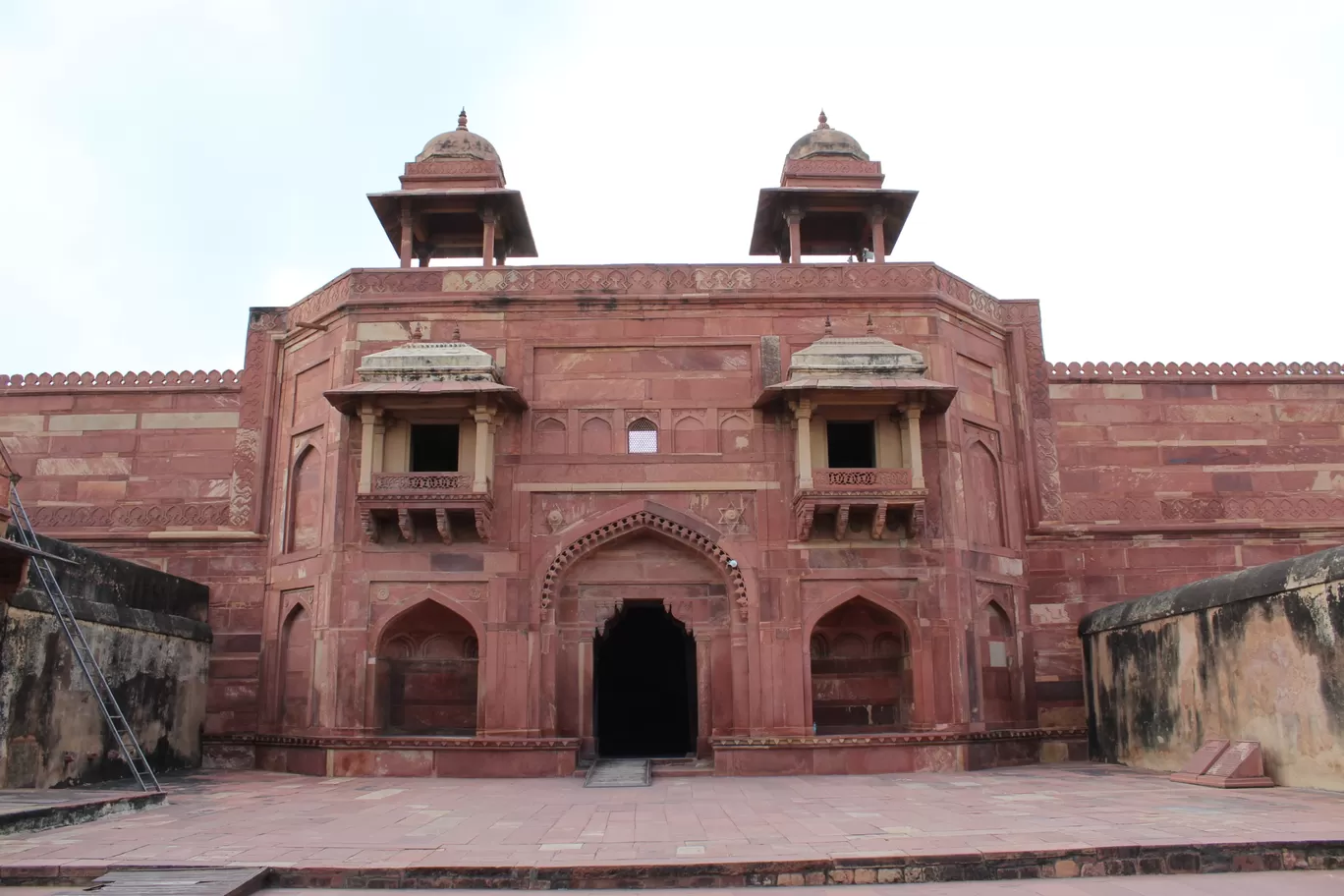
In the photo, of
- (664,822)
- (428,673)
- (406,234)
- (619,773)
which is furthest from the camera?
(406,234)

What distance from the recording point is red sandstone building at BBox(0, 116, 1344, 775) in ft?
42.7

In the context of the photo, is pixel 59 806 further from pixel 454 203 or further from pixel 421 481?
pixel 454 203

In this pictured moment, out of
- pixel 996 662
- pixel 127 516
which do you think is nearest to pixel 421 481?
pixel 127 516

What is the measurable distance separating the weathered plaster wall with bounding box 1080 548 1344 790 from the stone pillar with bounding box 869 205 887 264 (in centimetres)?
560

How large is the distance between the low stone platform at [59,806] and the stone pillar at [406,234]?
25.7 feet

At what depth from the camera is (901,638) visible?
13445 mm

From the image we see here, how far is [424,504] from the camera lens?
12.9 metres

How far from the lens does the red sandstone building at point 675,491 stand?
13.0 metres

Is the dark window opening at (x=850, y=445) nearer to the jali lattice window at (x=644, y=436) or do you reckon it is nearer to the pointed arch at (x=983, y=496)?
the pointed arch at (x=983, y=496)

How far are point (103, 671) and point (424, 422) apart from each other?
4.56 m

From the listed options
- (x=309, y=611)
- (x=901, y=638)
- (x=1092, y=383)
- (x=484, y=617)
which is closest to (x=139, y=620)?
(x=309, y=611)

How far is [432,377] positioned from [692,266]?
3.75 metres

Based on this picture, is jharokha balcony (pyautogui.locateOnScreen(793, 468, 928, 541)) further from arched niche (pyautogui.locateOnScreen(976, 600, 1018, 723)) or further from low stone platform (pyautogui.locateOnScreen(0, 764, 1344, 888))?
low stone platform (pyautogui.locateOnScreen(0, 764, 1344, 888))

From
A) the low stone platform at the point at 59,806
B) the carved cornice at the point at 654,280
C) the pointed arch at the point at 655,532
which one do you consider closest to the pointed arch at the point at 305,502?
the carved cornice at the point at 654,280
